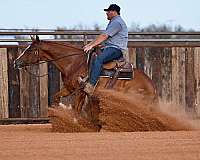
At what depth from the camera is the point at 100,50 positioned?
1169 cm

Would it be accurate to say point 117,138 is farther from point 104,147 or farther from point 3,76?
point 3,76

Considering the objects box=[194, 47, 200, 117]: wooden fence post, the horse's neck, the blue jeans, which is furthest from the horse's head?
box=[194, 47, 200, 117]: wooden fence post

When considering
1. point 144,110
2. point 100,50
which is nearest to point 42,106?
point 100,50

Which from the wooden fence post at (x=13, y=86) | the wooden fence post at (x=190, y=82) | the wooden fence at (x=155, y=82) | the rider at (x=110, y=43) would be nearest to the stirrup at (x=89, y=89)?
the rider at (x=110, y=43)

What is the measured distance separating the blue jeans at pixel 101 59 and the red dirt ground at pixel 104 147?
2295 mm

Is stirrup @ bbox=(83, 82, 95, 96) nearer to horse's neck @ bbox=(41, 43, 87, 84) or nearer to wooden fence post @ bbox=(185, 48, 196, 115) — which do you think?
horse's neck @ bbox=(41, 43, 87, 84)

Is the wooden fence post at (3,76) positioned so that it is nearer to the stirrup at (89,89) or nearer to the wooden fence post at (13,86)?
the wooden fence post at (13,86)

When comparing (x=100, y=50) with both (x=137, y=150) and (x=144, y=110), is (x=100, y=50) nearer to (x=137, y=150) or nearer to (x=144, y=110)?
(x=144, y=110)

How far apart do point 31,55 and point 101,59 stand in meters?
1.75

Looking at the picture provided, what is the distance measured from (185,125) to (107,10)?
2.46 meters

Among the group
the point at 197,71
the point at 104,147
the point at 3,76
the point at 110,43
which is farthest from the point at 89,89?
the point at 197,71

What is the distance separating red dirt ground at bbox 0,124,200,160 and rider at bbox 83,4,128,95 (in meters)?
2.31

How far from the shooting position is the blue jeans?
37.2 feet

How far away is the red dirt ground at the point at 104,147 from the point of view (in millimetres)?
6973
